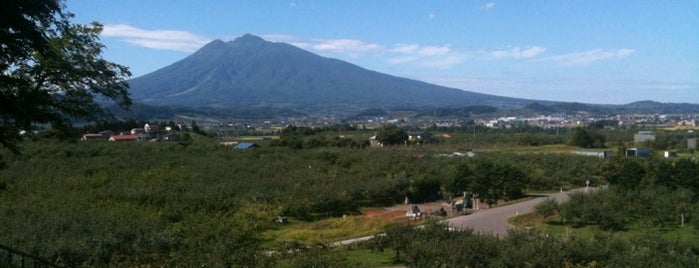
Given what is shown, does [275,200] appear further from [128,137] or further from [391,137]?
[391,137]

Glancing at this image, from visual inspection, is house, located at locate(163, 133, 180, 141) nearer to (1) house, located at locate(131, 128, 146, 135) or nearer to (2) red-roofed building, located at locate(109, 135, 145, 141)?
(2) red-roofed building, located at locate(109, 135, 145, 141)

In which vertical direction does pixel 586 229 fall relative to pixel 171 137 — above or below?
below

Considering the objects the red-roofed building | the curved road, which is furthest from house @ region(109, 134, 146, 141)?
the curved road

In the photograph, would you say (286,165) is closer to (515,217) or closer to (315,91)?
(515,217)

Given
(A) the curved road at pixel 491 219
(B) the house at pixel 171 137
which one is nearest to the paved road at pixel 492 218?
(A) the curved road at pixel 491 219

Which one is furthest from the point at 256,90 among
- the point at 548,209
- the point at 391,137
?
the point at 548,209

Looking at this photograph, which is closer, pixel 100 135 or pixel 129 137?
pixel 100 135

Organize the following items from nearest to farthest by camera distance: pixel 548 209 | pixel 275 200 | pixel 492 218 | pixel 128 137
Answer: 1. pixel 548 209
2. pixel 492 218
3. pixel 275 200
4. pixel 128 137

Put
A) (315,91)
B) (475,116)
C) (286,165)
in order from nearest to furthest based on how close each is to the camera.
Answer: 1. (286,165)
2. (475,116)
3. (315,91)

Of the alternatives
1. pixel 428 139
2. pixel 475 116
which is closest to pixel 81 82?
pixel 428 139
